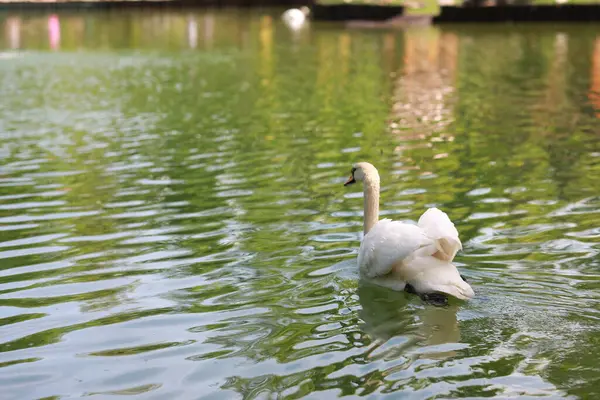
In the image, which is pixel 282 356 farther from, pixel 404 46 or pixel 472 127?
pixel 404 46

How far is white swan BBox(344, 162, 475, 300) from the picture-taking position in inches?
305

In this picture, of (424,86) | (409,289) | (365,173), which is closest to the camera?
(409,289)

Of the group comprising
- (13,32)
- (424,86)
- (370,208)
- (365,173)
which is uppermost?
(13,32)

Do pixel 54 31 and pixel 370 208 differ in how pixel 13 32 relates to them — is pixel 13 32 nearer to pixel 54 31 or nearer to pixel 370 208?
pixel 54 31

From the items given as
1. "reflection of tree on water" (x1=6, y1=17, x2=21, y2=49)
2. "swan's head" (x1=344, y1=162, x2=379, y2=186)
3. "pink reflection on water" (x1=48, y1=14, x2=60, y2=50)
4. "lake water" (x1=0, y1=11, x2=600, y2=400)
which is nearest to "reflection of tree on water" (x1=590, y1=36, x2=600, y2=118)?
"lake water" (x1=0, y1=11, x2=600, y2=400)

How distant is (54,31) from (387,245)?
42893mm

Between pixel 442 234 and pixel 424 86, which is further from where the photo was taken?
pixel 424 86

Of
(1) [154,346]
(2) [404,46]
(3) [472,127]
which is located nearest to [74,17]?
(2) [404,46]

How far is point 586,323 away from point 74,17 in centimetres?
5617

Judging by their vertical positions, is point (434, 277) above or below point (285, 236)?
above

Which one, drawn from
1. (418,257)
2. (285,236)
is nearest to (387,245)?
(418,257)

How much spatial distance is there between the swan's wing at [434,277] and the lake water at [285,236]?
0.18 metres

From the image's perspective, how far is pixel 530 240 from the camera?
10117mm

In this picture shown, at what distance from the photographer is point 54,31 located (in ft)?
158
